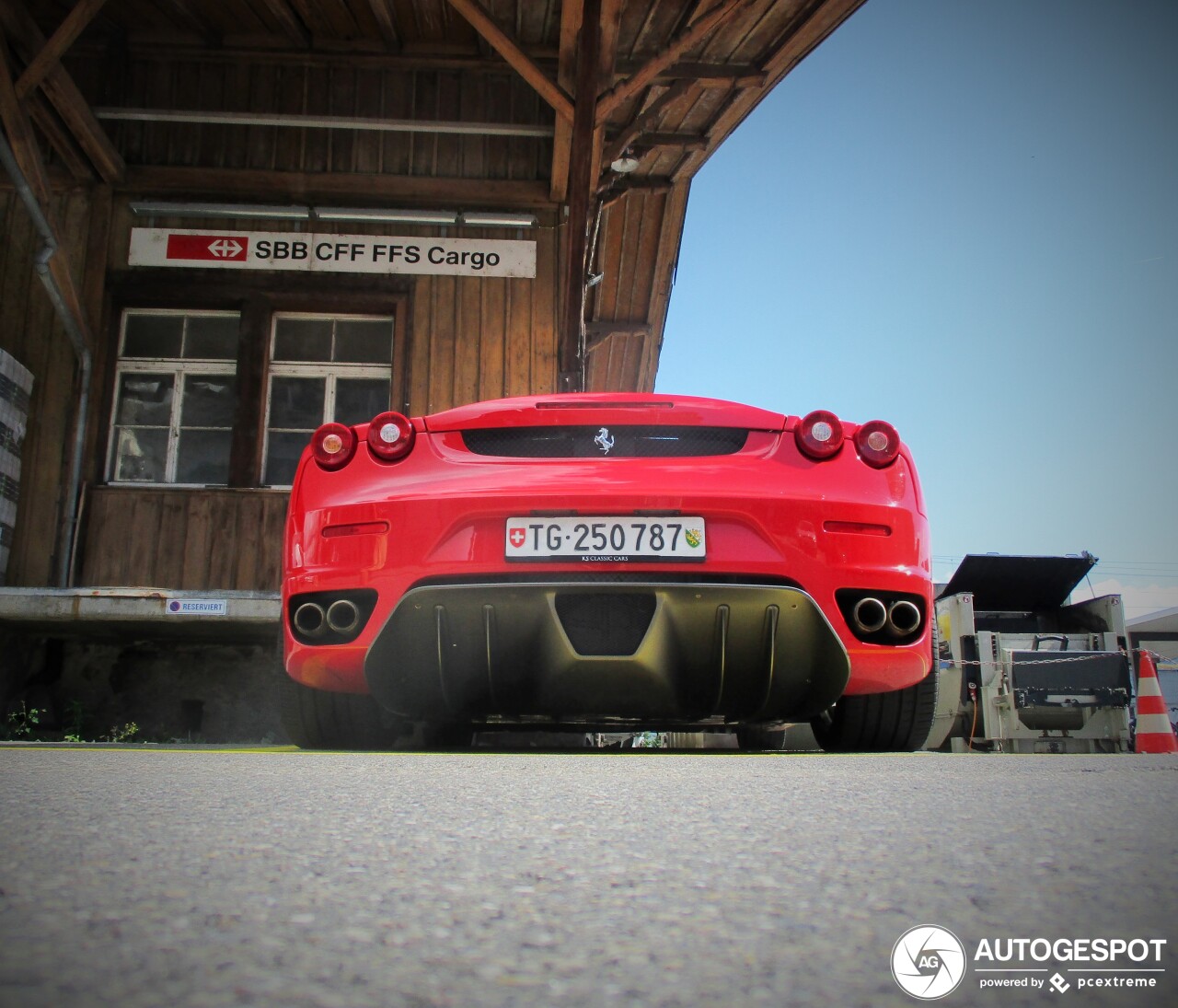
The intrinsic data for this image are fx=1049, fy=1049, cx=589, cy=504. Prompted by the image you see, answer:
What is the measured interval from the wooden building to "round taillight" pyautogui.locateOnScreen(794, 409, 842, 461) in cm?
492

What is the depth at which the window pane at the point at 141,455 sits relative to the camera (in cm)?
805

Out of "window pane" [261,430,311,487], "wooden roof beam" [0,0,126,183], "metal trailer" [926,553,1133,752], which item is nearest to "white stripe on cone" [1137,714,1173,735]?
"metal trailer" [926,553,1133,752]

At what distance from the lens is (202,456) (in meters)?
8.11

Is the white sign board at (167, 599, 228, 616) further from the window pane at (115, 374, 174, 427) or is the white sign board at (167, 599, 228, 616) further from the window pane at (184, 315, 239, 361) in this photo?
the window pane at (184, 315, 239, 361)

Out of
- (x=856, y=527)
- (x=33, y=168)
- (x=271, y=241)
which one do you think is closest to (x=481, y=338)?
(x=271, y=241)

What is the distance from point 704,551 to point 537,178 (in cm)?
648

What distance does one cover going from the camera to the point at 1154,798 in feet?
5.70

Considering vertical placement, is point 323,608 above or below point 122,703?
above

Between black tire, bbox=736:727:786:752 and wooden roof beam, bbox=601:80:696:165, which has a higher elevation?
Answer: wooden roof beam, bbox=601:80:696:165

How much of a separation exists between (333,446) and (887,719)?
6.38ft

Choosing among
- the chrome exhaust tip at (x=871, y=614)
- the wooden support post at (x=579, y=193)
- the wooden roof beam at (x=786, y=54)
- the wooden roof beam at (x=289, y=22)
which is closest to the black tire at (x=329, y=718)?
the chrome exhaust tip at (x=871, y=614)

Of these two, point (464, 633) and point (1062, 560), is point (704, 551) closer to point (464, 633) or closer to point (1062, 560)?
point (464, 633)

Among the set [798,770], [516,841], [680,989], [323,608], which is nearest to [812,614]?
[798,770]

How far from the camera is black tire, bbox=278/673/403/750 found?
339 centimetres
